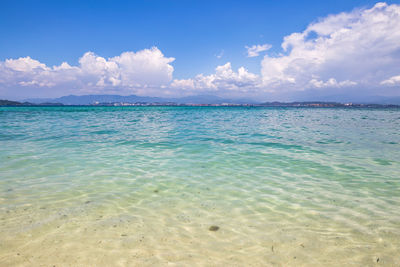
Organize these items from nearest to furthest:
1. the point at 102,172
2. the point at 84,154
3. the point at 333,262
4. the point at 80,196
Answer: the point at 333,262 < the point at 80,196 < the point at 102,172 < the point at 84,154

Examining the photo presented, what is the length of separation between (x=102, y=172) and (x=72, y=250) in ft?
14.7

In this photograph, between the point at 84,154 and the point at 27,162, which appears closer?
the point at 27,162

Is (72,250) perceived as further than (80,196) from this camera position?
No

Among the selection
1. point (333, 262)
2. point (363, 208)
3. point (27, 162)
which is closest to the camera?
point (333, 262)

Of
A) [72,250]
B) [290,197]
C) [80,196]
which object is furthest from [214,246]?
[80,196]

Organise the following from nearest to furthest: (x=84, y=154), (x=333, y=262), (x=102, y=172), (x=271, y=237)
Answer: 1. (x=333, y=262)
2. (x=271, y=237)
3. (x=102, y=172)
4. (x=84, y=154)

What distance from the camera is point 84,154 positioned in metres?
10.4

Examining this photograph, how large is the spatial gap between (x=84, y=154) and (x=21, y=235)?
7.06m

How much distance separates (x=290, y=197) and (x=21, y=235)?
5939 mm

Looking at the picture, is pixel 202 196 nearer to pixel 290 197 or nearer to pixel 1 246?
pixel 290 197

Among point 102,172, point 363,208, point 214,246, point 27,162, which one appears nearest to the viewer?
point 214,246

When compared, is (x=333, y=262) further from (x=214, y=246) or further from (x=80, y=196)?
(x=80, y=196)

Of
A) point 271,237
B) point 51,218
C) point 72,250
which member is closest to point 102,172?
point 51,218

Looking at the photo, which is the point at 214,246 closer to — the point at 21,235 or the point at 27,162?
the point at 21,235
